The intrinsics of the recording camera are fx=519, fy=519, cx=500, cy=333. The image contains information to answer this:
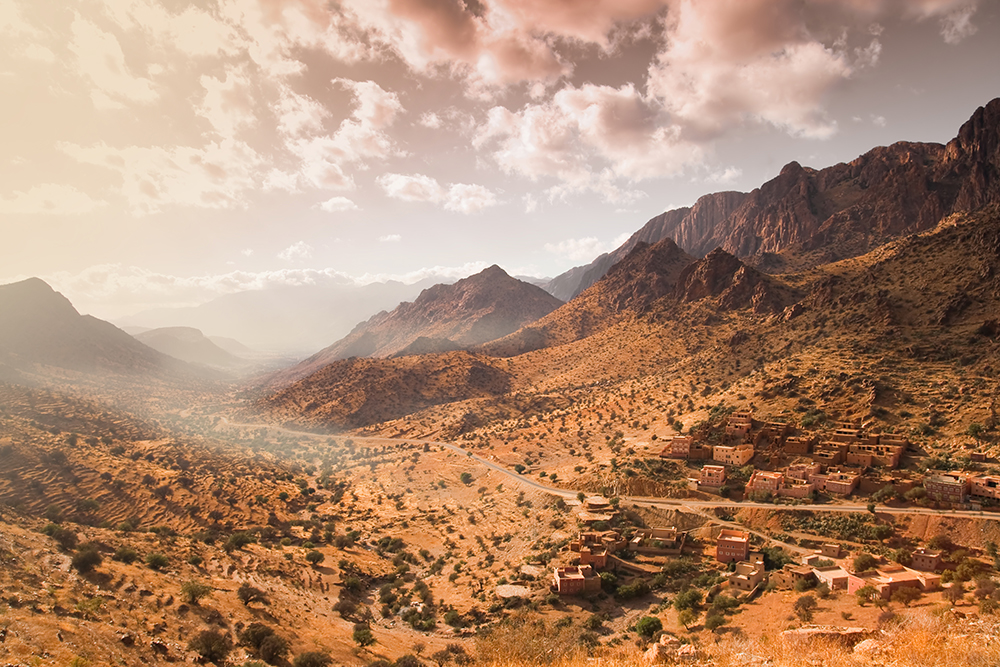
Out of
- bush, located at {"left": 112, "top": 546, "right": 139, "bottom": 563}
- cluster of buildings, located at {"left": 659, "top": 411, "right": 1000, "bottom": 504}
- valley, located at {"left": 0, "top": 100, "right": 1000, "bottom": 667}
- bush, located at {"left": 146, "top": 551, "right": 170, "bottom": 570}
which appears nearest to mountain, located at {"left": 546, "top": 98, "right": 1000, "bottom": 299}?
valley, located at {"left": 0, "top": 100, "right": 1000, "bottom": 667}

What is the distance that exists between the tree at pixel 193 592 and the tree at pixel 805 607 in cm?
3743

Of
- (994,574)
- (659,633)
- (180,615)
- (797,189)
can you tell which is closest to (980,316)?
(994,574)

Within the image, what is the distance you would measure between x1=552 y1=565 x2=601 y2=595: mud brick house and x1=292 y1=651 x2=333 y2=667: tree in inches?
804

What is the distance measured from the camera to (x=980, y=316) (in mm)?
69875

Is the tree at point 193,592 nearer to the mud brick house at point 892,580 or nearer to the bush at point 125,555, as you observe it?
the bush at point 125,555

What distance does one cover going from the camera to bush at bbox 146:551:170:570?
37.4 meters

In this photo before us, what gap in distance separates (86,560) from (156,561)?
532 cm

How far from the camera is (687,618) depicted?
35156mm

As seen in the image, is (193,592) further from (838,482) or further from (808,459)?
(808,459)

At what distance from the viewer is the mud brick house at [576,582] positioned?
43.7m

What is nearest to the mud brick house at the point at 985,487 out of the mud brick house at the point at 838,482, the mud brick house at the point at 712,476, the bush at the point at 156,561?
the mud brick house at the point at 838,482

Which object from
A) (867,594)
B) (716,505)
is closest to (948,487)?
(716,505)

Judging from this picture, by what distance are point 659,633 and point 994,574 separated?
2285 cm

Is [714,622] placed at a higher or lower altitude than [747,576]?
lower
